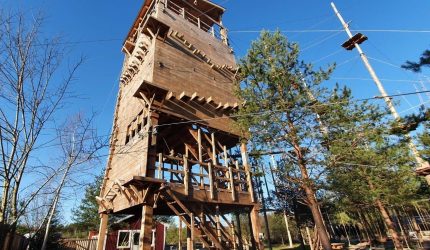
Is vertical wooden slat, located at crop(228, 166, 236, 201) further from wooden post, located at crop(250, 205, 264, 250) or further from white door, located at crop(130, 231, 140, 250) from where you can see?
white door, located at crop(130, 231, 140, 250)

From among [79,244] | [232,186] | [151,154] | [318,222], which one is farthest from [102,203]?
[79,244]

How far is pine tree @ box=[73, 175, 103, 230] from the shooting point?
27.1 m

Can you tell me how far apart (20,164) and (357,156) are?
420 inches

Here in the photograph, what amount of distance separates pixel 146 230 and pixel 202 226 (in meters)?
2.28

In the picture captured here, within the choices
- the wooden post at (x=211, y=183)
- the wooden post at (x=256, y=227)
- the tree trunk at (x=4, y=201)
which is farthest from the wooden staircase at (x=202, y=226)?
the tree trunk at (x=4, y=201)

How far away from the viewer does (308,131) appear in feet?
34.6

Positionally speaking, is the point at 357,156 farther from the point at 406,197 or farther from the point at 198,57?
the point at 198,57

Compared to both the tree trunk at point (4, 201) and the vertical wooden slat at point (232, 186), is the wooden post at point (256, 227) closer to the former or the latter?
the vertical wooden slat at point (232, 186)

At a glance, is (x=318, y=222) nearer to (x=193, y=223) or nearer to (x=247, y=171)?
(x=247, y=171)

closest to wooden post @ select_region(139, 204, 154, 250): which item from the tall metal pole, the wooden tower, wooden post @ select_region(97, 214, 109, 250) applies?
the wooden tower

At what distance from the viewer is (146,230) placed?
8.55 m

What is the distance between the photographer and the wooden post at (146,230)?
8297 mm

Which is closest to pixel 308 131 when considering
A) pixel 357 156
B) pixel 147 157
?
pixel 357 156

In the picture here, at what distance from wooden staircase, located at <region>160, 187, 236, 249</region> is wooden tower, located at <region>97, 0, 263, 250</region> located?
1.5 inches
